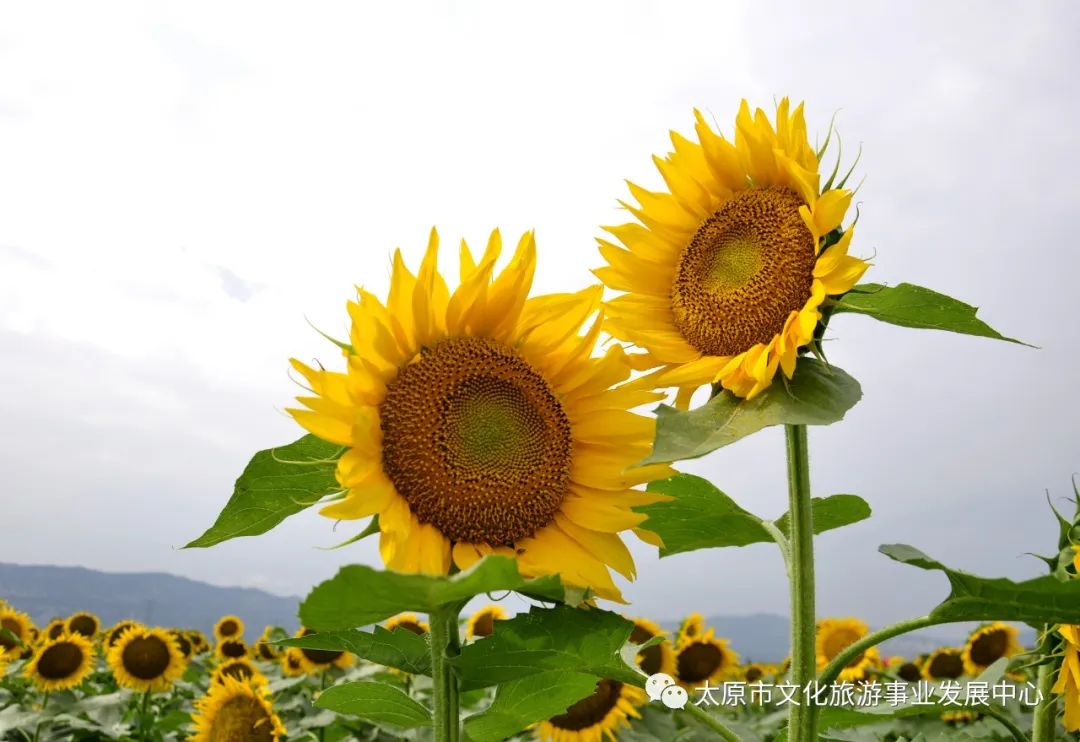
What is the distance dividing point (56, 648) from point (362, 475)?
6.85 meters

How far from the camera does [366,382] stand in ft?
5.36

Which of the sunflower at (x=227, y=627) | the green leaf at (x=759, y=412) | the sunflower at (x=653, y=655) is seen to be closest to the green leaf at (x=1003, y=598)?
the green leaf at (x=759, y=412)

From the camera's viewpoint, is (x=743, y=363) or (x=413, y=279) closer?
(x=413, y=279)

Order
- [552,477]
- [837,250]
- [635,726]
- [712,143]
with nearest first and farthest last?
1. [552,477]
2. [837,250]
3. [712,143]
4. [635,726]

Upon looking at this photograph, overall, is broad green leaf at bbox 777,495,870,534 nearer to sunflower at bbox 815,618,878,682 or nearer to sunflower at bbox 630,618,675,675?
sunflower at bbox 630,618,675,675

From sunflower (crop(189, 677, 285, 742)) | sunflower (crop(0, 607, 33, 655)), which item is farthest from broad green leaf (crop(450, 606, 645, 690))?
sunflower (crop(0, 607, 33, 655))

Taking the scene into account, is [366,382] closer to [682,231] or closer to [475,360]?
[475,360]

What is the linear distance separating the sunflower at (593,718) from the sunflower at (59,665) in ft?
14.4

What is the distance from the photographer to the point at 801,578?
212 centimetres

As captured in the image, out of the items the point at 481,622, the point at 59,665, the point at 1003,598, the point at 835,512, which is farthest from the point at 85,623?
the point at 1003,598

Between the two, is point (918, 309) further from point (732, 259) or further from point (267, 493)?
point (267, 493)

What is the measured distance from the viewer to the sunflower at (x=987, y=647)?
6.64 metres

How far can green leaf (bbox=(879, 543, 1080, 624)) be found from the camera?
172 cm

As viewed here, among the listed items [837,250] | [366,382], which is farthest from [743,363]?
[366,382]
